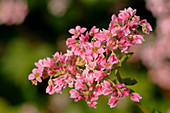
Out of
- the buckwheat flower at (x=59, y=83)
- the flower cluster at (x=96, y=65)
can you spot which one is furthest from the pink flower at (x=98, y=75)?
the buckwheat flower at (x=59, y=83)

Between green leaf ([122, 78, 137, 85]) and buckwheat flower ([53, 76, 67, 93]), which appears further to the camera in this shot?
green leaf ([122, 78, 137, 85])

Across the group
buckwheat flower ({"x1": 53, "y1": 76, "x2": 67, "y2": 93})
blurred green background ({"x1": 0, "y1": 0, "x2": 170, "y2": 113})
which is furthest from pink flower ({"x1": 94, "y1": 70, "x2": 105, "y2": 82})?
blurred green background ({"x1": 0, "y1": 0, "x2": 170, "y2": 113})

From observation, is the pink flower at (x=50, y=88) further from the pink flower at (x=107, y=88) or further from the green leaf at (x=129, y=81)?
the green leaf at (x=129, y=81)

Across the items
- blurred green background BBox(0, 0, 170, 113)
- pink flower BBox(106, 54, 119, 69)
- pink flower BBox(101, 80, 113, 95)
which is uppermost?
blurred green background BBox(0, 0, 170, 113)

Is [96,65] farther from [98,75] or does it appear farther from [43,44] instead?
[43,44]

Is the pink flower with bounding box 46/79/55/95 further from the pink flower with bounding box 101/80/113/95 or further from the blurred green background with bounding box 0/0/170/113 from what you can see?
the blurred green background with bounding box 0/0/170/113

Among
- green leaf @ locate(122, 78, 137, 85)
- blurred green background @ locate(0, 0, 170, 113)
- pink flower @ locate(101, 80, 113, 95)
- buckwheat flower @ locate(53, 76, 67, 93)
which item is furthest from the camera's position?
blurred green background @ locate(0, 0, 170, 113)
